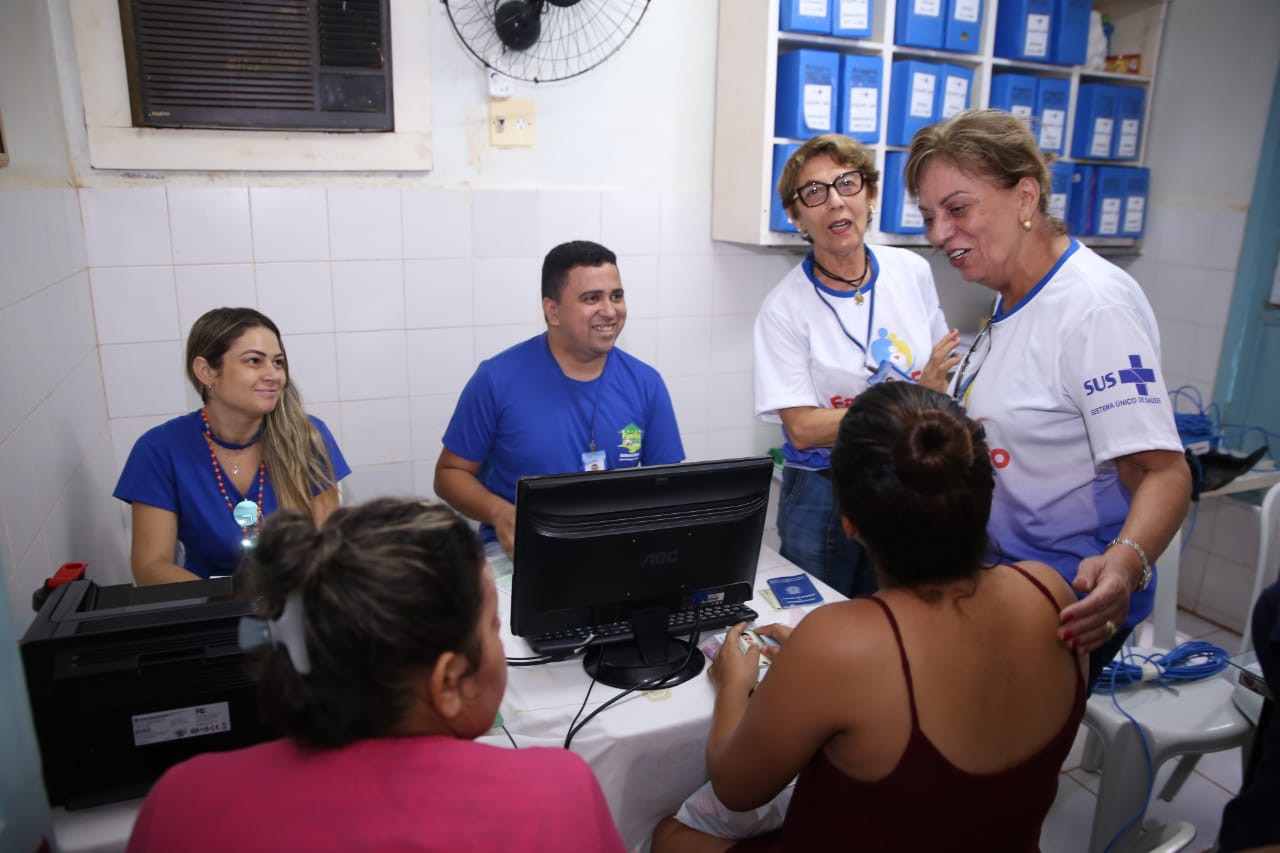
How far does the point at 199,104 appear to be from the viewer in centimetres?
243

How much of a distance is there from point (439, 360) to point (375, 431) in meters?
0.32

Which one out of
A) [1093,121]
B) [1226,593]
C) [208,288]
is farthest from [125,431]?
[1226,593]

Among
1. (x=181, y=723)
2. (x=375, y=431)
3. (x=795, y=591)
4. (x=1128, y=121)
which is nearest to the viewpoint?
(x=181, y=723)

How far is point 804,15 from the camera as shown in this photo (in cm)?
269

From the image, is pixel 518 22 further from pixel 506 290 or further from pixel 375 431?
pixel 375 431

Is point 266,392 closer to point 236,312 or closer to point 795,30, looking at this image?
point 236,312

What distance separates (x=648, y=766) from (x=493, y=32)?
2.28 metres

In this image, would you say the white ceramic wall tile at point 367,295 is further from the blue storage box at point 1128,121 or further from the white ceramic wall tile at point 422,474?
the blue storage box at point 1128,121

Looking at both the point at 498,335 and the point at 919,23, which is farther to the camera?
the point at 498,335

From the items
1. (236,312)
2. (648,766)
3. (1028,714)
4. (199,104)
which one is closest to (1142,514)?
(1028,714)

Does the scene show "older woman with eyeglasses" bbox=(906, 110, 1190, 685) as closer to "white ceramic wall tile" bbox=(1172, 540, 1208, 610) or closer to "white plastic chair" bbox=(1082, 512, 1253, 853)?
"white plastic chair" bbox=(1082, 512, 1253, 853)

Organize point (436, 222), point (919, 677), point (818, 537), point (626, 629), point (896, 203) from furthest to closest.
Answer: point (896, 203) → point (436, 222) → point (818, 537) → point (626, 629) → point (919, 677)

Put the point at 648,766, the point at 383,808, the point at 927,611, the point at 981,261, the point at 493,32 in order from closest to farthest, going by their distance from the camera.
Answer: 1. the point at 383,808
2. the point at 927,611
3. the point at 648,766
4. the point at 981,261
5. the point at 493,32

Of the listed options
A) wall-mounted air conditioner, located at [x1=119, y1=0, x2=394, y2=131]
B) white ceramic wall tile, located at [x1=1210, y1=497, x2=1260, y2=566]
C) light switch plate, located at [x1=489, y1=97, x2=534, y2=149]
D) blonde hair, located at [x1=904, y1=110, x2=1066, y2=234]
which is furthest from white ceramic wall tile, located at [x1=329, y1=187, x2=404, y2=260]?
white ceramic wall tile, located at [x1=1210, y1=497, x2=1260, y2=566]
